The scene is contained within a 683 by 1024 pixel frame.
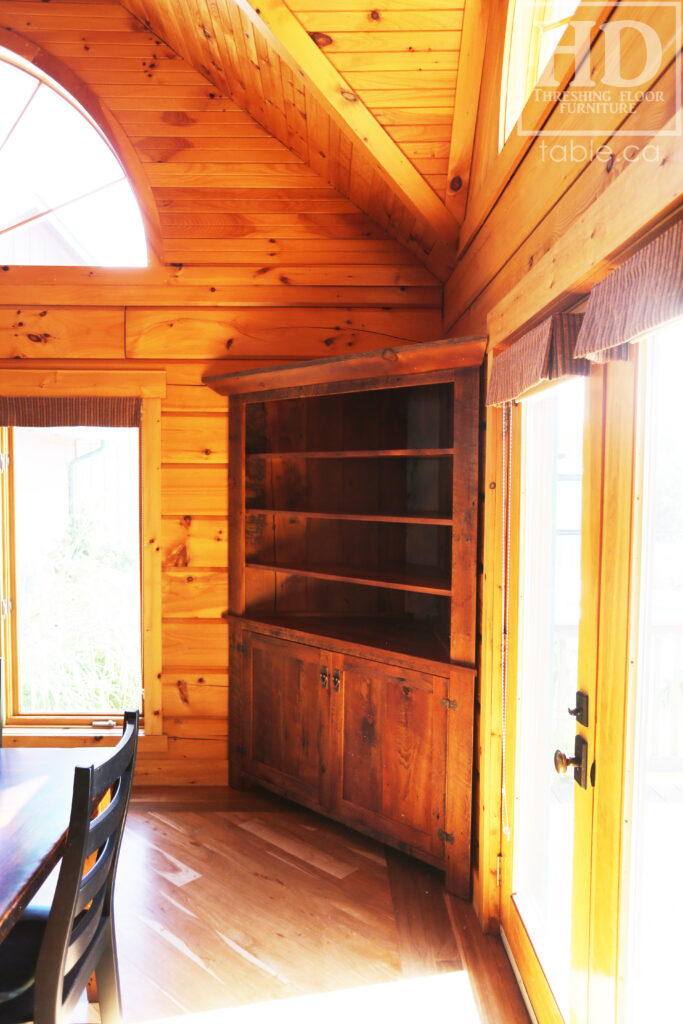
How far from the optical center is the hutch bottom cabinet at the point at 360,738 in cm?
250

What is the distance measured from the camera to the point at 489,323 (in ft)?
7.32

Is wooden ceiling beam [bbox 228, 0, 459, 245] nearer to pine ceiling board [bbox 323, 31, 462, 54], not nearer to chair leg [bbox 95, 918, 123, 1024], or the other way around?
pine ceiling board [bbox 323, 31, 462, 54]

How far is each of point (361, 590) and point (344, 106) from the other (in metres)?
2.24

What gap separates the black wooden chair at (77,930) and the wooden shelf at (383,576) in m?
1.27

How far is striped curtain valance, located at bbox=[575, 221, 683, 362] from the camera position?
976mm

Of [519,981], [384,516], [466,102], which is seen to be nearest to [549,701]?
[519,981]

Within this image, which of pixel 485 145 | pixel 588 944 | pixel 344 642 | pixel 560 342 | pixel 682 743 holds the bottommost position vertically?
pixel 588 944

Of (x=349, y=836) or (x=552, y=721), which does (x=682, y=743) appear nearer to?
(x=552, y=721)

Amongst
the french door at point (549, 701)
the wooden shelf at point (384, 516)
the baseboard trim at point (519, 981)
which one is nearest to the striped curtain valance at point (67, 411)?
the wooden shelf at point (384, 516)

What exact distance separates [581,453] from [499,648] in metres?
0.93

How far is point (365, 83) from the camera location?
2268 mm

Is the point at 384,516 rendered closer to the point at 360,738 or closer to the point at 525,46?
the point at 360,738

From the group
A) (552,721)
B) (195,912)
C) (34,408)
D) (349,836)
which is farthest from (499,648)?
(34,408)

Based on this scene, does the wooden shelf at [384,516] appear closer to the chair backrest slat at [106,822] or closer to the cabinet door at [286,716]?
the cabinet door at [286,716]
